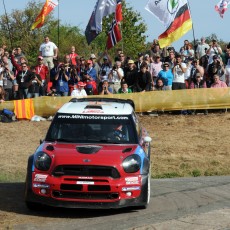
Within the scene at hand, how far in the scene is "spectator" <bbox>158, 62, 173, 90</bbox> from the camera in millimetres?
23475

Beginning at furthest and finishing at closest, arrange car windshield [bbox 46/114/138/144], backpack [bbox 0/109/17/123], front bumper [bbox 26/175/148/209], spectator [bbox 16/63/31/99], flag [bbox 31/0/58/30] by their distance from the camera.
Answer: flag [bbox 31/0/58/30] < spectator [bbox 16/63/31/99] < backpack [bbox 0/109/17/123] < car windshield [bbox 46/114/138/144] < front bumper [bbox 26/175/148/209]

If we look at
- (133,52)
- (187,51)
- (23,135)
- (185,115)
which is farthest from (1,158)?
(133,52)

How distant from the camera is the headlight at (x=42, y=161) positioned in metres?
11.5

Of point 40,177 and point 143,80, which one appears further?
point 143,80

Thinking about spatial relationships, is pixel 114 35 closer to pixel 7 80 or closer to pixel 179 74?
pixel 179 74

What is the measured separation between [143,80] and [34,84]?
12.5 feet

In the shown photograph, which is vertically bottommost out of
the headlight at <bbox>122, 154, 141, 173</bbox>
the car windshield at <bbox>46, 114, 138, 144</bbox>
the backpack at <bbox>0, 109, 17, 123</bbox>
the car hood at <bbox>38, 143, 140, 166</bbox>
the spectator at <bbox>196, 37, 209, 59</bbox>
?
the backpack at <bbox>0, 109, 17, 123</bbox>

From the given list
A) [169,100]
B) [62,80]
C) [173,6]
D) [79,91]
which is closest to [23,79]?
[62,80]

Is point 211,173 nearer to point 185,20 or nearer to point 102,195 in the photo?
point 102,195

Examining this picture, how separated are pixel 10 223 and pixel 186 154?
9554 millimetres

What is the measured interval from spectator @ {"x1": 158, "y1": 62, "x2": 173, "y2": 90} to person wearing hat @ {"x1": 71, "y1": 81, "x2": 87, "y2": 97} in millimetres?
2654

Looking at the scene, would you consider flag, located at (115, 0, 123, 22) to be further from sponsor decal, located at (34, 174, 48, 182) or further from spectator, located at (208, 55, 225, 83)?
sponsor decal, located at (34, 174, 48, 182)

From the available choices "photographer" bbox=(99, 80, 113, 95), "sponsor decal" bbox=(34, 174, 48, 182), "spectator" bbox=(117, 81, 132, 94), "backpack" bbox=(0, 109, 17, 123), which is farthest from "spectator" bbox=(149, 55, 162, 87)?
"sponsor decal" bbox=(34, 174, 48, 182)

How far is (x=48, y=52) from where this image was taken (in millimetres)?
25531
